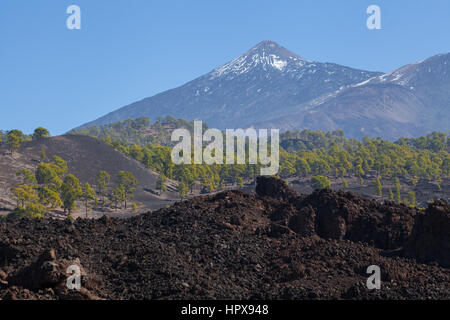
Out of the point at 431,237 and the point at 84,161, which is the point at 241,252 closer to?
the point at 431,237

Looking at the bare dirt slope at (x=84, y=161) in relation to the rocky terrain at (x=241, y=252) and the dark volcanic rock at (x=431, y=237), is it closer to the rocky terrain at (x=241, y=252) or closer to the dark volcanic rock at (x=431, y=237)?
the rocky terrain at (x=241, y=252)

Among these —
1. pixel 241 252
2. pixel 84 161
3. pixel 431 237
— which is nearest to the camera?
pixel 241 252

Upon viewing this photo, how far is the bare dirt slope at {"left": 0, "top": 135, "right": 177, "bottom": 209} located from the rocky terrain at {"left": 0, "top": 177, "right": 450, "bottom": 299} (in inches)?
2365

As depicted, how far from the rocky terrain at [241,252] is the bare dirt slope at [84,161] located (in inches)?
2365

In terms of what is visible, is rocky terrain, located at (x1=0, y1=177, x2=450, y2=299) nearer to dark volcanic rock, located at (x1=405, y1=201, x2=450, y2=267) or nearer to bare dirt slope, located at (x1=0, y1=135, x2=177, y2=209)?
dark volcanic rock, located at (x1=405, y1=201, x2=450, y2=267)

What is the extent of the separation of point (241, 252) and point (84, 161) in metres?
85.0

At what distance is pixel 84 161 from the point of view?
100m

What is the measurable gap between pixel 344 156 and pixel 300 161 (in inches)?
369

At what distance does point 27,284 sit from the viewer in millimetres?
14977

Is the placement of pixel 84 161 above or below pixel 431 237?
above

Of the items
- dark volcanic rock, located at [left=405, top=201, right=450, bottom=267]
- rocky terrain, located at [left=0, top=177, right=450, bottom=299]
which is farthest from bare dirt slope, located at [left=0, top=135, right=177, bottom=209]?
dark volcanic rock, located at [left=405, top=201, right=450, bottom=267]

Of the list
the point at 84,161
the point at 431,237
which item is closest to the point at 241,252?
the point at 431,237
